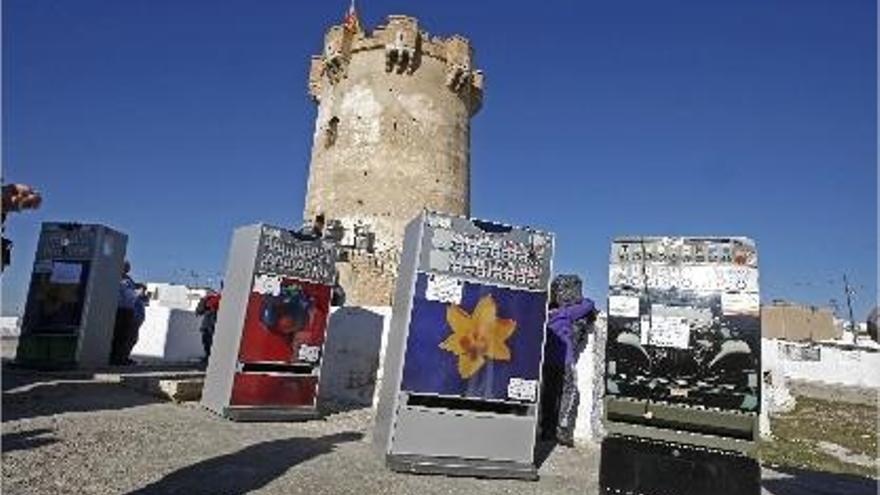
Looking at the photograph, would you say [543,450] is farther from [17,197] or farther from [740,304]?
[17,197]

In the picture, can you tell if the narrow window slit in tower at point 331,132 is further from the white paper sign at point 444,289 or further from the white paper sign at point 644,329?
the white paper sign at point 644,329

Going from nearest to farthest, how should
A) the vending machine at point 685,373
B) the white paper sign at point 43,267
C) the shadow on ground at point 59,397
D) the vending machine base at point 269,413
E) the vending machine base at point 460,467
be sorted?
the vending machine at point 685,373, the vending machine base at point 460,467, the shadow on ground at point 59,397, the vending machine base at point 269,413, the white paper sign at point 43,267

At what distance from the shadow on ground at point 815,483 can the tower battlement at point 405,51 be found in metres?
18.3

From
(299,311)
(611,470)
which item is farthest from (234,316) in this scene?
(611,470)

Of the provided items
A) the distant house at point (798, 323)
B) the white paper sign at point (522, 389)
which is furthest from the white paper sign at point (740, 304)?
the distant house at point (798, 323)

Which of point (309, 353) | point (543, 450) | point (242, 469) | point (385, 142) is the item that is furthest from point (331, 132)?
point (242, 469)

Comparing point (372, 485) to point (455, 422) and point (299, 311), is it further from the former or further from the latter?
point (299, 311)

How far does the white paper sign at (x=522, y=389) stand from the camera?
6224 mm

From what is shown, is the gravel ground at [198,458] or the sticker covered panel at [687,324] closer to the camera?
the gravel ground at [198,458]

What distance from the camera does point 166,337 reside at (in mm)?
16062

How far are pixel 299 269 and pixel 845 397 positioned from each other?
80.8 feet

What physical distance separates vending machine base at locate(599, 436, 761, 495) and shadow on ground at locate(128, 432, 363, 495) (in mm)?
2427

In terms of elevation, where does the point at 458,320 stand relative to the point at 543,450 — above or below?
A: above

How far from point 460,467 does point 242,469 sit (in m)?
1.78
